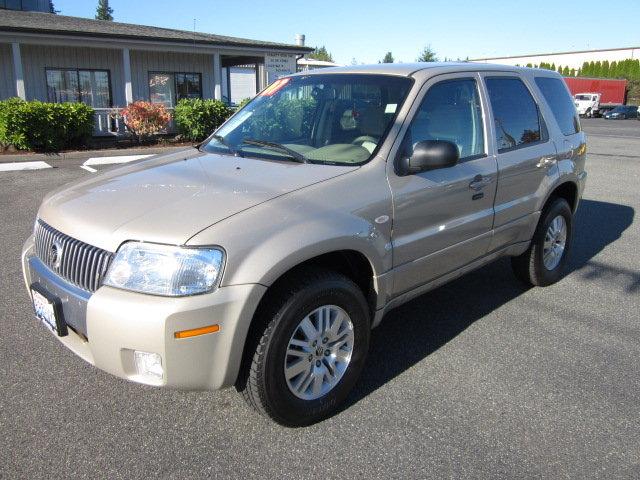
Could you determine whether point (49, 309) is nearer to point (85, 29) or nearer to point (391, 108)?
point (391, 108)

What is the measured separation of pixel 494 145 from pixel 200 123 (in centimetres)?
1355

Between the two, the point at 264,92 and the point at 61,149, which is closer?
the point at 264,92

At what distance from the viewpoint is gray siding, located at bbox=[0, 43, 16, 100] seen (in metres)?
17.1

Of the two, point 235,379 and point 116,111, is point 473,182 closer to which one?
point 235,379

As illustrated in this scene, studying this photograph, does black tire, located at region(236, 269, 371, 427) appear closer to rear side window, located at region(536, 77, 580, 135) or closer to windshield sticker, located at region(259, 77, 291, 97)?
windshield sticker, located at region(259, 77, 291, 97)

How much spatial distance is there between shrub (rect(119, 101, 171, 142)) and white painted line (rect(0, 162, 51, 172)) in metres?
4.20

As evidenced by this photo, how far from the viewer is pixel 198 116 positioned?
16.1 meters

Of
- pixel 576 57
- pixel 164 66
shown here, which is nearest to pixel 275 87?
pixel 164 66

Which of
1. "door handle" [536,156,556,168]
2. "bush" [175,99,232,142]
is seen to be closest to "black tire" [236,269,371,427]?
"door handle" [536,156,556,168]

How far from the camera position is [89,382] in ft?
10.7

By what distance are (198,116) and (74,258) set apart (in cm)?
1411

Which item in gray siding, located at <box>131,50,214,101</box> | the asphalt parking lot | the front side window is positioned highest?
gray siding, located at <box>131,50,214,101</box>

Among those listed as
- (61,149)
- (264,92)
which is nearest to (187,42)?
(61,149)

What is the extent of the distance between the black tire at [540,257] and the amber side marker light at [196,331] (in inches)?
129
